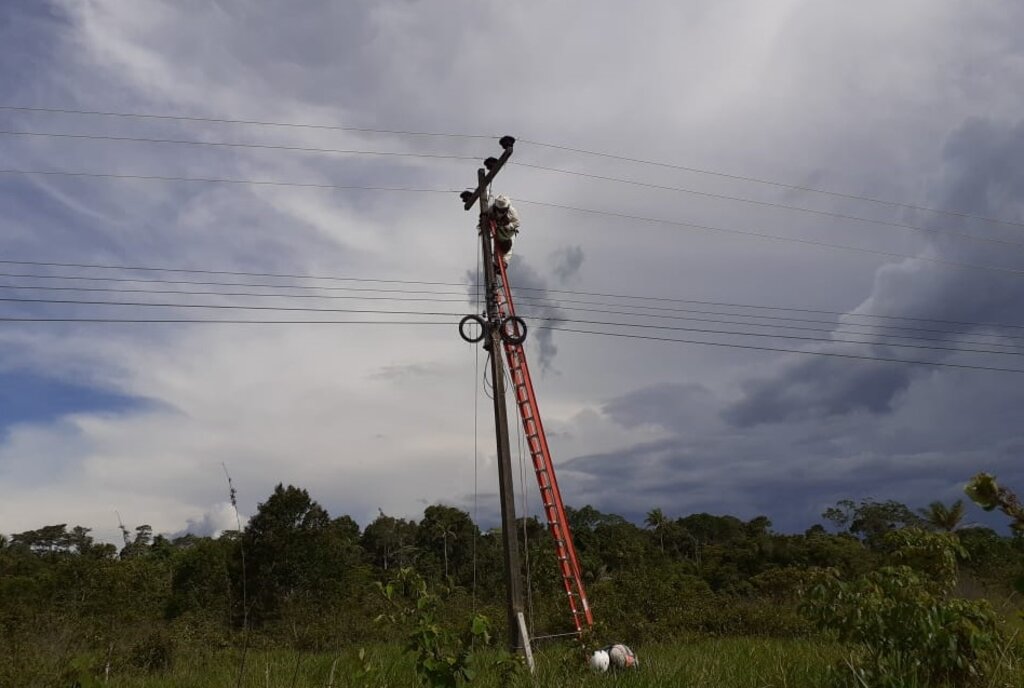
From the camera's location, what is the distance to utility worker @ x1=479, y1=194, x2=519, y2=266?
43.9 ft

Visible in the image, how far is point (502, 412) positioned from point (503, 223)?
342cm

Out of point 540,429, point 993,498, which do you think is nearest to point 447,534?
point 540,429

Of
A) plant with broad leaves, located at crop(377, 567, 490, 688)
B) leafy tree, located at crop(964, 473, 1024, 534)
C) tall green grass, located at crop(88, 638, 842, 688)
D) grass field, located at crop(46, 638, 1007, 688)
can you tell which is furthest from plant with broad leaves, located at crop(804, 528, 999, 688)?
leafy tree, located at crop(964, 473, 1024, 534)

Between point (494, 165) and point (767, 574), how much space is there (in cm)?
2109

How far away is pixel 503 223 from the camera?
13.5m

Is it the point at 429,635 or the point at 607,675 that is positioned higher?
the point at 429,635

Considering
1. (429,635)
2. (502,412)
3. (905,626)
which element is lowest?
(905,626)

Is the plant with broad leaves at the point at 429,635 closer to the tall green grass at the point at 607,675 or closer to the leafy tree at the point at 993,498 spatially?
the tall green grass at the point at 607,675

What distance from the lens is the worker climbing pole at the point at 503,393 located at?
1173 cm

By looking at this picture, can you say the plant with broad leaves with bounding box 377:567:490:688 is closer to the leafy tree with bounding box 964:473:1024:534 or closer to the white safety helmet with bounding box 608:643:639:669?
the white safety helmet with bounding box 608:643:639:669

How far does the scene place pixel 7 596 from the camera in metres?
29.1

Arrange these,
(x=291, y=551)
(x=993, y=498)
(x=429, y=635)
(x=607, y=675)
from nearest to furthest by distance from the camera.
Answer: (x=993, y=498)
(x=429, y=635)
(x=607, y=675)
(x=291, y=551)

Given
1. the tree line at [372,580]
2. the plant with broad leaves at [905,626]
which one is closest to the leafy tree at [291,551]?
the tree line at [372,580]

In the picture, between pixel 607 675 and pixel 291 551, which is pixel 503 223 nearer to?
pixel 607 675
